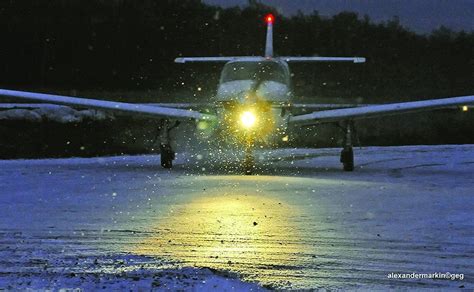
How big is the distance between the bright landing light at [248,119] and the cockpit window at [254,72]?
133 centimetres

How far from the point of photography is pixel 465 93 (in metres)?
55.0

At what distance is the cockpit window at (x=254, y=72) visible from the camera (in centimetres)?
1836

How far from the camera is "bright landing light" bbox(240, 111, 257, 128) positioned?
671 inches

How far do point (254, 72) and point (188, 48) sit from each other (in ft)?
117

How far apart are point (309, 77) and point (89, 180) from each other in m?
38.4

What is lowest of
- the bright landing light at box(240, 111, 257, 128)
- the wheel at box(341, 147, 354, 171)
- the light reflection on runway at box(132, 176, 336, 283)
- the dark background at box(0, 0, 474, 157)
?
the light reflection on runway at box(132, 176, 336, 283)

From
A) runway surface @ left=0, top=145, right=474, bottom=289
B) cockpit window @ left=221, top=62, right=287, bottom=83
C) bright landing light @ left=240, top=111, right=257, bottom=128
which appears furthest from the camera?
cockpit window @ left=221, top=62, right=287, bottom=83

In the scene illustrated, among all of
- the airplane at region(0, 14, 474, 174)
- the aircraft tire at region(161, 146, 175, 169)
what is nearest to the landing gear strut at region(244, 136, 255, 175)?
the airplane at region(0, 14, 474, 174)

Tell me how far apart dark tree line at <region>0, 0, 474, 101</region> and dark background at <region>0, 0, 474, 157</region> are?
71 millimetres

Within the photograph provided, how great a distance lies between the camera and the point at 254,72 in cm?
1841

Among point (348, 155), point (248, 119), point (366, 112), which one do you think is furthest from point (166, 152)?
point (366, 112)

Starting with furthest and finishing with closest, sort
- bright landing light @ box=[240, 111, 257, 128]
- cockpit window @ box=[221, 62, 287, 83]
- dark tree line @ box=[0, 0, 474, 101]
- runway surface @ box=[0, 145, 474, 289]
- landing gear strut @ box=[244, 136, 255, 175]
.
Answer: dark tree line @ box=[0, 0, 474, 101] → cockpit window @ box=[221, 62, 287, 83] → bright landing light @ box=[240, 111, 257, 128] → landing gear strut @ box=[244, 136, 255, 175] → runway surface @ box=[0, 145, 474, 289]

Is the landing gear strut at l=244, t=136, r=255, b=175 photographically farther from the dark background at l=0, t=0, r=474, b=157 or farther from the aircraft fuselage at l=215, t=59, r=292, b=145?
the dark background at l=0, t=0, r=474, b=157

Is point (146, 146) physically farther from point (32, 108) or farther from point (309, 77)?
point (309, 77)
